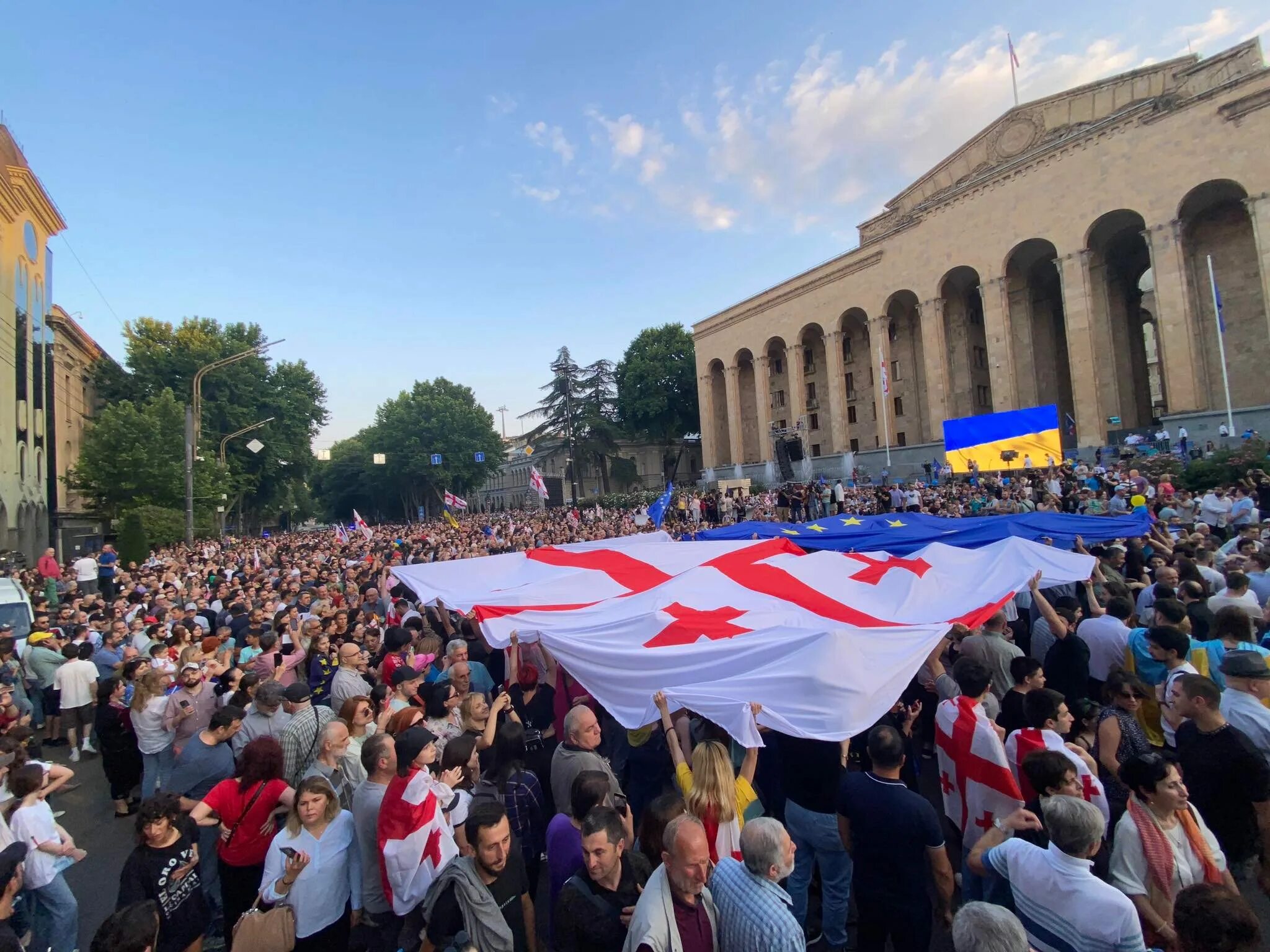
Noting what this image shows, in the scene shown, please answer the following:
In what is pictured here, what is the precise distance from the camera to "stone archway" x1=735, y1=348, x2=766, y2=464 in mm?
48812

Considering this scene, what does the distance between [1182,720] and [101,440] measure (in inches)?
1431

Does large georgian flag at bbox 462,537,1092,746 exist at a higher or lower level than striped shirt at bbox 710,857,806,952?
higher

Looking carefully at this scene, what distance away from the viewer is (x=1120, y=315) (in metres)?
35.3

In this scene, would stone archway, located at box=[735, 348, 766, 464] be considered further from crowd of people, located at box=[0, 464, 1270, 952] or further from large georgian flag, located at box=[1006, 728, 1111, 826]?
large georgian flag, located at box=[1006, 728, 1111, 826]

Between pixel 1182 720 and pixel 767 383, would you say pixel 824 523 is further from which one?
pixel 767 383

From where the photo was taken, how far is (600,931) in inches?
107

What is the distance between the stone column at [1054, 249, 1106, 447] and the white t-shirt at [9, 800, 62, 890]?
114ft

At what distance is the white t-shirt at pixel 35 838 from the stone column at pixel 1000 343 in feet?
117

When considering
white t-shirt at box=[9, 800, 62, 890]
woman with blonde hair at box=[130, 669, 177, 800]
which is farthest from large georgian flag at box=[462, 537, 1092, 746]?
white t-shirt at box=[9, 800, 62, 890]

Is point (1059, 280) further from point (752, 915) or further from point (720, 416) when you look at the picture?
point (752, 915)

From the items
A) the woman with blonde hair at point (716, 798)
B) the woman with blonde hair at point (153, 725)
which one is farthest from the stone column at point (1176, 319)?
the woman with blonde hair at point (153, 725)

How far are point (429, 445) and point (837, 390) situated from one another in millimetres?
36416

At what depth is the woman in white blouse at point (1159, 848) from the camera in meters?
2.88

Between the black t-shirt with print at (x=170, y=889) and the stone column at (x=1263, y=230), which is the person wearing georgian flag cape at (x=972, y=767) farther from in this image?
the stone column at (x=1263, y=230)
